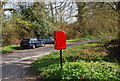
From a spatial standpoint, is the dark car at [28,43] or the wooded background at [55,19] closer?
the wooded background at [55,19]

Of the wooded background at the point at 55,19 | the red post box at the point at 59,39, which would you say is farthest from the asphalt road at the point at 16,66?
the wooded background at the point at 55,19

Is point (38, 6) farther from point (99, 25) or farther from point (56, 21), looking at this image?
point (99, 25)

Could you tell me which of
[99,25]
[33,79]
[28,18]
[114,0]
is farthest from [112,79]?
[28,18]

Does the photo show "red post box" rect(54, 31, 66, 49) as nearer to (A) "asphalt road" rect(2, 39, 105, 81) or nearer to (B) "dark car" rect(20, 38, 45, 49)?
(A) "asphalt road" rect(2, 39, 105, 81)

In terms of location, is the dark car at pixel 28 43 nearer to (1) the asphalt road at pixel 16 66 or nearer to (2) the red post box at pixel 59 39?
(1) the asphalt road at pixel 16 66

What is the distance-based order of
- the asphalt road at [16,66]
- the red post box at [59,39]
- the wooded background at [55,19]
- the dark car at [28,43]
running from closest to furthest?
the red post box at [59,39]
the asphalt road at [16,66]
the wooded background at [55,19]
the dark car at [28,43]

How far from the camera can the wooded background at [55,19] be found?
1066 cm

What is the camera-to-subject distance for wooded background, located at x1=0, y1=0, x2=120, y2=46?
10.7 meters

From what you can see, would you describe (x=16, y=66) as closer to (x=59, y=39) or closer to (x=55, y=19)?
(x=59, y=39)

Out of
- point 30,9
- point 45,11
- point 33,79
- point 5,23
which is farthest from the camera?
point 45,11

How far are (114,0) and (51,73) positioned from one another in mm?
8527

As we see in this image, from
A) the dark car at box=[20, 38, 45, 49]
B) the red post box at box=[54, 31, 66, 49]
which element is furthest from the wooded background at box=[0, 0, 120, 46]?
the red post box at box=[54, 31, 66, 49]

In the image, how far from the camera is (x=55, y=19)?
29.2 metres

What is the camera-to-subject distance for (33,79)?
531cm
